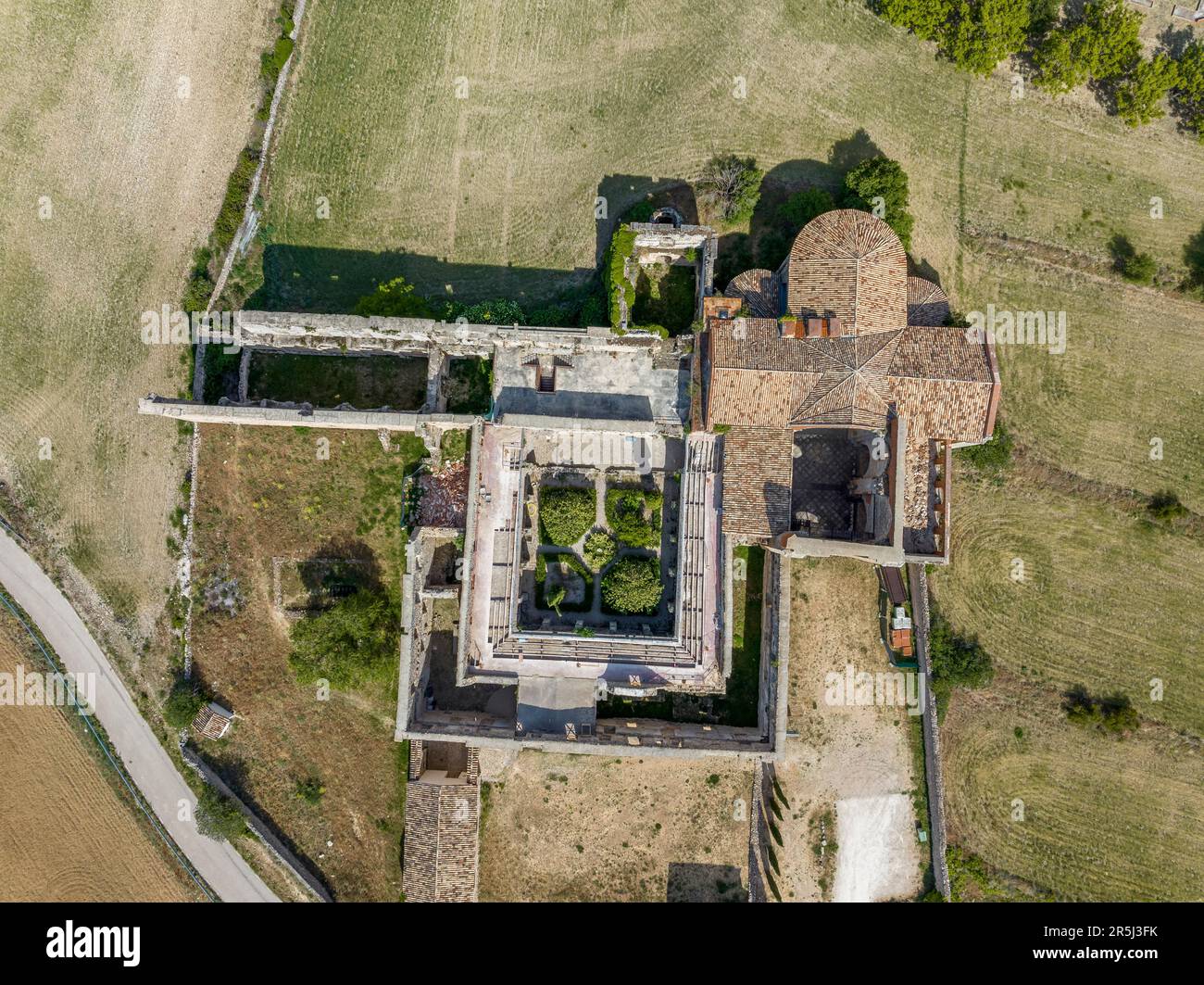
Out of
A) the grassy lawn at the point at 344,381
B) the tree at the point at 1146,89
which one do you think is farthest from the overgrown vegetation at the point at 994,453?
the grassy lawn at the point at 344,381

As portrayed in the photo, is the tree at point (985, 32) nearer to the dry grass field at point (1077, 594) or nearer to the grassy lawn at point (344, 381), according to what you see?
the dry grass field at point (1077, 594)

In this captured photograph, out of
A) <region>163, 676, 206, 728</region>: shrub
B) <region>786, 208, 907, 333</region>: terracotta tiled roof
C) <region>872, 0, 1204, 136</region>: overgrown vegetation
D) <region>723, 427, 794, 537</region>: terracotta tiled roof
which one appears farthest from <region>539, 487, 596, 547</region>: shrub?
<region>872, 0, 1204, 136</region>: overgrown vegetation

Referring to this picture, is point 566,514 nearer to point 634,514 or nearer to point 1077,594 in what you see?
point 634,514

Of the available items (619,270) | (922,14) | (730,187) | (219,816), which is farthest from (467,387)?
(922,14)

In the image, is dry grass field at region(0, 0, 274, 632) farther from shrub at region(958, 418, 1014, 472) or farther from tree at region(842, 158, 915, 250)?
shrub at region(958, 418, 1014, 472)

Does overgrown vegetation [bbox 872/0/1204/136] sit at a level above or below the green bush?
above

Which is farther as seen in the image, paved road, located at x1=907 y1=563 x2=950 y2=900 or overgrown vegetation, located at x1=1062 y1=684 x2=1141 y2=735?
overgrown vegetation, located at x1=1062 y1=684 x2=1141 y2=735

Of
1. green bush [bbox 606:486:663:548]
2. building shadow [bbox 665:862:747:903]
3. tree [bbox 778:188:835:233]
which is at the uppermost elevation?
tree [bbox 778:188:835:233]
